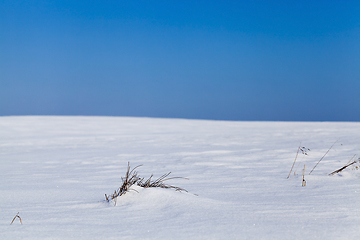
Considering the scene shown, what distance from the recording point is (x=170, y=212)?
4.57ft

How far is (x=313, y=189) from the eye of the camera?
1.84 m

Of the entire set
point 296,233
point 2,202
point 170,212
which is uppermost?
point 2,202

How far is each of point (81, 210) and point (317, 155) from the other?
3.20 meters

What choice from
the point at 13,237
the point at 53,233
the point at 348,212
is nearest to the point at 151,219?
the point at 53,233

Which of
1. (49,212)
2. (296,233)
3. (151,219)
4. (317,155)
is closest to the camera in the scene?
(296,233)

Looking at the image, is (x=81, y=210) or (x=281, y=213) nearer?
(x=281, y=213)

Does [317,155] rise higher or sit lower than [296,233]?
higher

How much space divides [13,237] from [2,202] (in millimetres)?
753

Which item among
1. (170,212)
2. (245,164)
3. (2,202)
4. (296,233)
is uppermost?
(245,164)

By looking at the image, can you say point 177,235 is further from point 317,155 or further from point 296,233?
point 317,155

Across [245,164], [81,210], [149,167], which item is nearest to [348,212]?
[81,210]

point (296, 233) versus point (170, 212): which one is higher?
point (170, 212)

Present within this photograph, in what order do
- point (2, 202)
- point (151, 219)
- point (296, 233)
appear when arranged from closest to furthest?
point (296, 233) < point (151, 219) < point (2, 202)

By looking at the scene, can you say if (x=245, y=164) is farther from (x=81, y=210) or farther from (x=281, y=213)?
(x=81, y=210)
